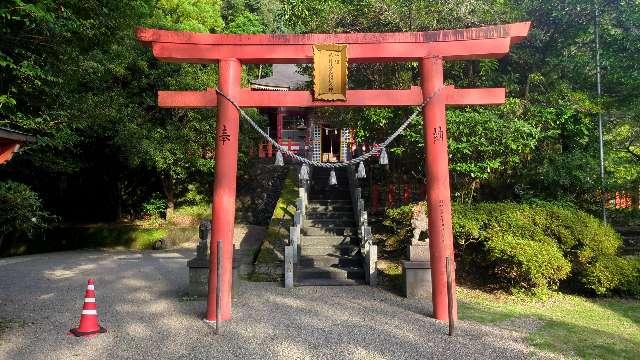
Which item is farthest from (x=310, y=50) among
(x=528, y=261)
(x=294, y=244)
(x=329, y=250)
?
(x=329, y=250)

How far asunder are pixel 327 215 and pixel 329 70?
6609 mm

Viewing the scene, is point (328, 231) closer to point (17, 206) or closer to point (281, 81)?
point (17, 206)

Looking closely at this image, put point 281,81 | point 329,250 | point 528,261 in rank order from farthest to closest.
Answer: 1. point 281,81
2. point 329,250
3. point 528,261

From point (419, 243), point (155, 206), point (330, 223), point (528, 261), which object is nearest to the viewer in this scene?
point (528, 261)

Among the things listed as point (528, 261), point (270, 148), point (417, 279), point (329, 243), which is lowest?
point (417, 279)

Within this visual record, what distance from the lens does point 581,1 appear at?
Result: 11.3 meters

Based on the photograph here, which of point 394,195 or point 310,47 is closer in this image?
point 310,47

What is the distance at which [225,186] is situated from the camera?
6793mm

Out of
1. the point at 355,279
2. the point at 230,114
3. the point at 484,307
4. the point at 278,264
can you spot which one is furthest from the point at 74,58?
the point at 484,307

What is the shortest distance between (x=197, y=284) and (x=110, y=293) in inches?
79.5

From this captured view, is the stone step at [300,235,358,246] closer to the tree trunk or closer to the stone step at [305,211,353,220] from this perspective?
the stone step at [305,211,353,220]

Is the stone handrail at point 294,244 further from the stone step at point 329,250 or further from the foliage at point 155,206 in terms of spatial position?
the foliage at point 155,206

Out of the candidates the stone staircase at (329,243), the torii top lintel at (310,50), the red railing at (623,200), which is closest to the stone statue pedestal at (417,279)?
the stone staircase at (329,243)

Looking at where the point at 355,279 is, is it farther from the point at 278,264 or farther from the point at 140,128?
the point at 140,128
